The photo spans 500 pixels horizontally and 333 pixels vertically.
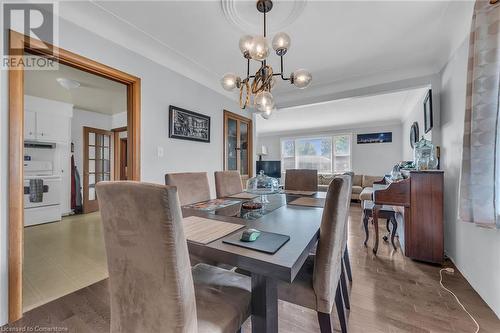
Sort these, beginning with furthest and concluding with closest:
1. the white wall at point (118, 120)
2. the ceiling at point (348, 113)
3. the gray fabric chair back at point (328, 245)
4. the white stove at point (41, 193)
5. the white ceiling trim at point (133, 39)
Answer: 1. the white wall at point (118, 120)
2. the ceiling at point (348, 113)
3. the white stove at point (41, 193)
4. the white ceiling trim at point (133, 39)
5. the gray fabric chair back at point (328, 245)

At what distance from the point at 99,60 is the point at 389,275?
131 inches

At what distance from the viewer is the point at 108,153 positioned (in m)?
5.30

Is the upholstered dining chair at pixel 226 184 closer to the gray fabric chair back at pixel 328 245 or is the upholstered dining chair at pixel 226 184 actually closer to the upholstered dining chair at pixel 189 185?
the upholstered dining chair at pixel 189 185

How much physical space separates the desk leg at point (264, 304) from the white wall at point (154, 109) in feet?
5.56

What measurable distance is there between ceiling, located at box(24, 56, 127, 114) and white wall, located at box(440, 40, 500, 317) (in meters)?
4.13

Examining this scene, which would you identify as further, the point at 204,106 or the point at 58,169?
the point at 58,169

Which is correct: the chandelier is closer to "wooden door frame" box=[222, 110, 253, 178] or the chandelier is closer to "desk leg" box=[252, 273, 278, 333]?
"desk leg" box=[252, 273, 278, 333]

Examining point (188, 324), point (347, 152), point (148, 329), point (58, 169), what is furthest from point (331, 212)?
point (347, 152)

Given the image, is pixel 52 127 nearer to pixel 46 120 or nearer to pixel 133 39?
pixel 46 120

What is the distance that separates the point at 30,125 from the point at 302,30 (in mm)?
4860

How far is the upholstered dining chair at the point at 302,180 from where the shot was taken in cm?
262

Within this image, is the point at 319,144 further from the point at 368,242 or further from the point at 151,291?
the point at 151,291

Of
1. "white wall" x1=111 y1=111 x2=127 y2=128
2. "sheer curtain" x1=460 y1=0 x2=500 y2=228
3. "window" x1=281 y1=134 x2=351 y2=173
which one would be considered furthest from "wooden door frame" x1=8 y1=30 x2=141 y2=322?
"window" x1=281 y1=134 x2=351 y2=173

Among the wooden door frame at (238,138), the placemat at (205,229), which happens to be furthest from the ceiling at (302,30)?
the placemat at (205,229)
